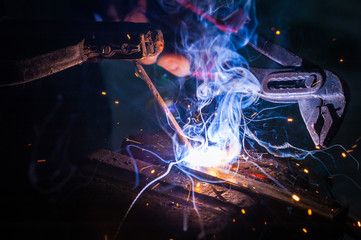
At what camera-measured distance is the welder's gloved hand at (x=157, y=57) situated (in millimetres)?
3725

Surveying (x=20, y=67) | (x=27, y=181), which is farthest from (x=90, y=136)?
(x=20, y=67)

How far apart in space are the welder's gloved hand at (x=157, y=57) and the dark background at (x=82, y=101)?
0.91 feet

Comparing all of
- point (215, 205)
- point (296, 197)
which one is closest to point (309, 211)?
point (296, 197)

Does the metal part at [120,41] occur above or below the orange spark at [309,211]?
above

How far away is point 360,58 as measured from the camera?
149 inches

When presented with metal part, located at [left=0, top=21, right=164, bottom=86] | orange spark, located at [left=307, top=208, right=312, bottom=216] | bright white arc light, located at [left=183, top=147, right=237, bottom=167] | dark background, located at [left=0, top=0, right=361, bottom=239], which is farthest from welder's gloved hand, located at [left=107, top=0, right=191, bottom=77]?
orange spark, located at [left=307, top=208, right=312, bottom=216]

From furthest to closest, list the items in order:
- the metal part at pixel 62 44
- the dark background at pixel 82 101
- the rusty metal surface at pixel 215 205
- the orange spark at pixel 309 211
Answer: the dark background at pixel 82 101
the metal part at pixel 62 44
the orange spark at pixel 309 211
the rusty metal surface at pixel 215 205

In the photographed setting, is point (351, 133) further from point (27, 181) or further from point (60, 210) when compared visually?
point (27, 181)

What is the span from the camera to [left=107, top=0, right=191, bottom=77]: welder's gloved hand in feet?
12.2

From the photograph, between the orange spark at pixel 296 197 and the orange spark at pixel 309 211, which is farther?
the orange spark at pixel 296 197

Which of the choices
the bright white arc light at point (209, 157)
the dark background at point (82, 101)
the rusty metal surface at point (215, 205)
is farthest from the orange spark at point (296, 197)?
the dark background at point (82, 101)

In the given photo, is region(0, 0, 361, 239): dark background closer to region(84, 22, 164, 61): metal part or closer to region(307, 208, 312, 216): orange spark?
region(84, 22, 164, 61): metal part

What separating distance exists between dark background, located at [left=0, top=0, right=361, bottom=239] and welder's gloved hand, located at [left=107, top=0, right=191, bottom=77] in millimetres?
278

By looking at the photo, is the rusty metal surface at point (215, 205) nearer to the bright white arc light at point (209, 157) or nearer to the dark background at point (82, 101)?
the bright white arc light at point (209, 157)
